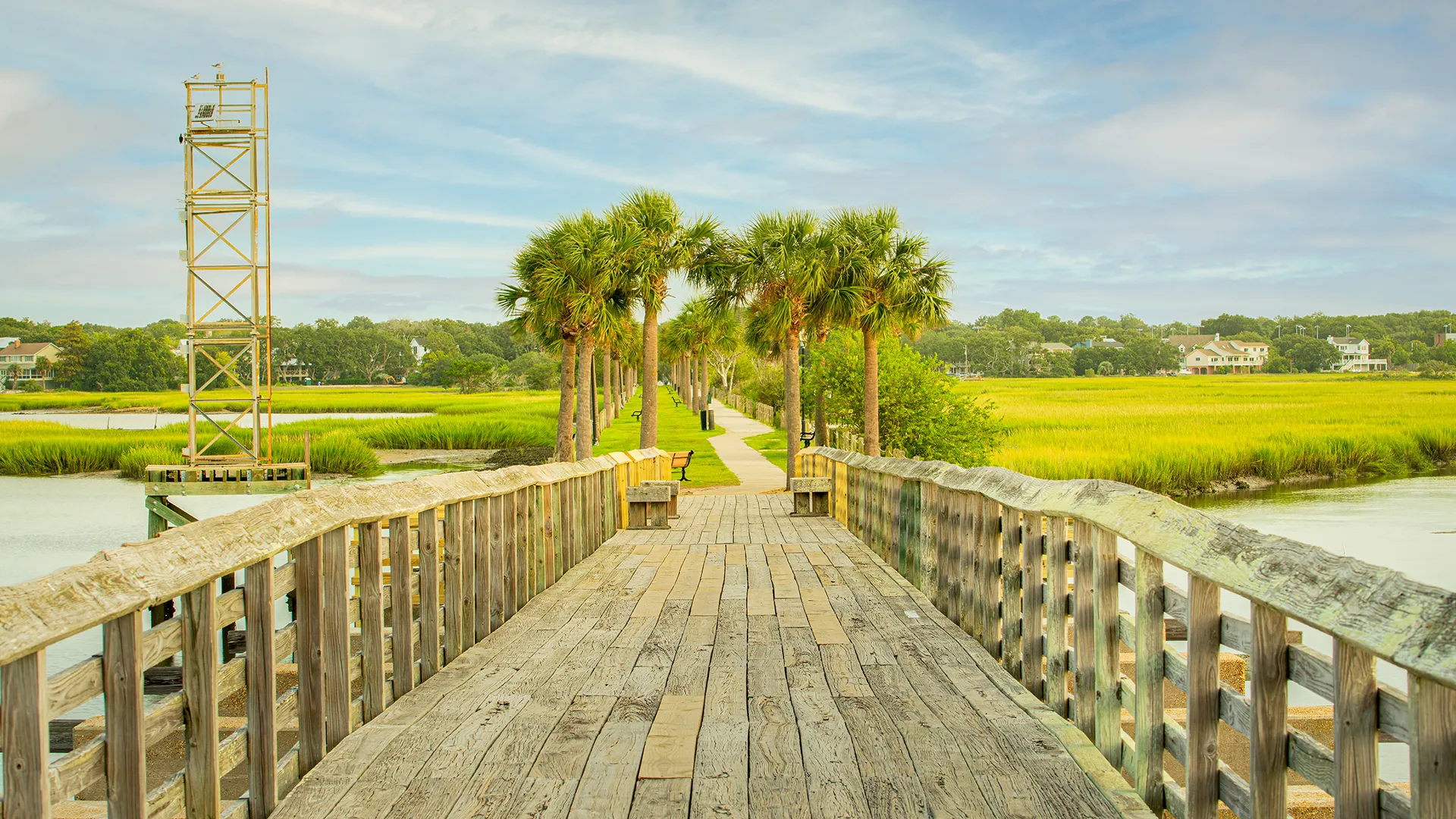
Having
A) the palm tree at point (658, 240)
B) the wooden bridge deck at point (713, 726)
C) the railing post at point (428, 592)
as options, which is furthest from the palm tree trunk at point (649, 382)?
the railing post at point (428, 592)

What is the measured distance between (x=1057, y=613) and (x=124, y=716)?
3.15 m

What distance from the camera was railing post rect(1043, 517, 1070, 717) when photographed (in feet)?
12.5

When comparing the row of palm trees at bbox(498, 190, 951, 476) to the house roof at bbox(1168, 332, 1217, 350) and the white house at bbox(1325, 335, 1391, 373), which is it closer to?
the white house at bbox(1325, 335, 1391, 373)

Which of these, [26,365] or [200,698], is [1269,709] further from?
[26,365]

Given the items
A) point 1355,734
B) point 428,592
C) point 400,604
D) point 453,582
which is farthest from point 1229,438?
point 1355,734

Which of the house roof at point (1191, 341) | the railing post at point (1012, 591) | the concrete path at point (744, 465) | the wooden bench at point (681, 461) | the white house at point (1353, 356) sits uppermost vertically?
the house roof at point (1191, 341)

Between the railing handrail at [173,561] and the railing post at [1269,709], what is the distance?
100 inches

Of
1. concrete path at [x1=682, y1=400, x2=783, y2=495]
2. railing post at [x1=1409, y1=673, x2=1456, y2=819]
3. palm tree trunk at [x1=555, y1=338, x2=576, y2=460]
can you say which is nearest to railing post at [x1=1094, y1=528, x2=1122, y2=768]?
railing post at [x1=1409, y1=673, x2=1456, y2=819]

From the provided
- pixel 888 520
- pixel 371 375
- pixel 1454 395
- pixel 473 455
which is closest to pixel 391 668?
pixel 888 520

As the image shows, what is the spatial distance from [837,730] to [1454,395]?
5470 cm

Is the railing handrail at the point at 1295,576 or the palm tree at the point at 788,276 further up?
the palm tree at the point at 788,276

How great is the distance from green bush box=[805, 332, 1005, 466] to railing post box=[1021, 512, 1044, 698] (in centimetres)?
1938

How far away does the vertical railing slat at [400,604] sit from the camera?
4000mm

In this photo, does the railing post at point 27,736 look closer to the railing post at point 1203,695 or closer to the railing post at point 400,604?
the railing post at point 400,604
